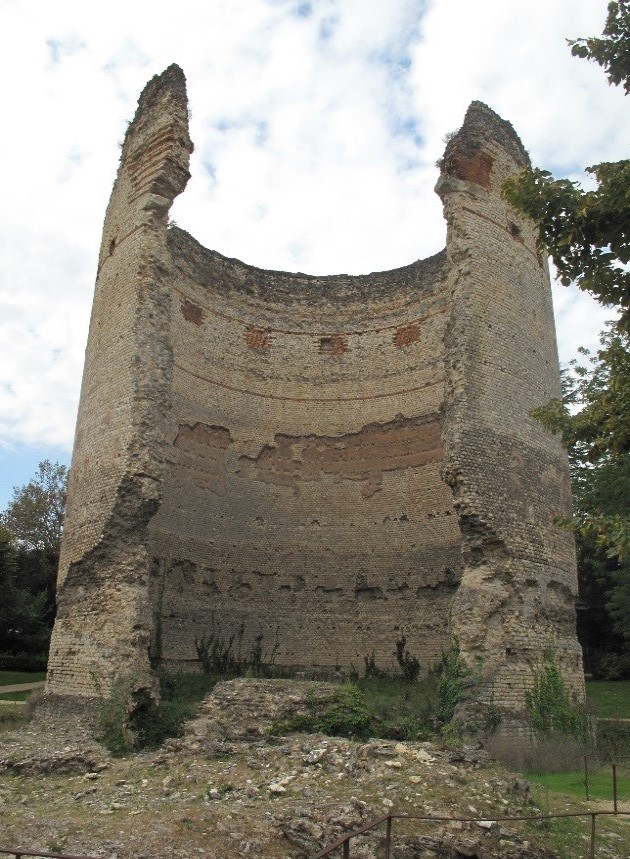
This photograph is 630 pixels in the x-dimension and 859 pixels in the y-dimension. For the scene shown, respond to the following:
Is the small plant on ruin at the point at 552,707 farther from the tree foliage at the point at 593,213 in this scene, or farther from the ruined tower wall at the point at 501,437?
the tree foliage at the point at 593,213

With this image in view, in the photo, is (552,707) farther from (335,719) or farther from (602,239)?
(602,239)

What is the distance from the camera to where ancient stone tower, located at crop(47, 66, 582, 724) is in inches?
448

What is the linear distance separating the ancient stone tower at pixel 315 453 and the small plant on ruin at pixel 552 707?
0.88 feet

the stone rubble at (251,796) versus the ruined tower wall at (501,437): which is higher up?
the ruined tower wall at (501,437)

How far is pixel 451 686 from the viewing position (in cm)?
1084

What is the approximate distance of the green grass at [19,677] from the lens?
20.4m

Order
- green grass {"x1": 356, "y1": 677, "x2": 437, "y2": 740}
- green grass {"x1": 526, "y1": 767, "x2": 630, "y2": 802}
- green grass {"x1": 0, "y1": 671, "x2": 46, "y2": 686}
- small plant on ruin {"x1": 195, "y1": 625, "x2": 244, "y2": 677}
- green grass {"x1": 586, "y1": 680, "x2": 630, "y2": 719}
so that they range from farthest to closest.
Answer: green grass {"x1": 0, "y1": 671, "x2": 46, "y2": 686}, green grass {"x1": 586, "y1": 680, "x2": 630, "y2": 719}, small plant on ruin {"x1": 195, "y1": 625, "x2": 244, "y2": 677}, green grass {"x1": 356, "y1": 677, "x2": 437, "y2": 740}, green grass {"x1": 526, "y1": 767, "x2": 630, "y2": 802}

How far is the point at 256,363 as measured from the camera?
1775 centimetres

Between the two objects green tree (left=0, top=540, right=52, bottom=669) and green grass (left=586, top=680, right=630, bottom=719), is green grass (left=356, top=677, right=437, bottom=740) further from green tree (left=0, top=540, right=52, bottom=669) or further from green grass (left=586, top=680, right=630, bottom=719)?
green tree (left=0, top=540, right=52, bottom=669)

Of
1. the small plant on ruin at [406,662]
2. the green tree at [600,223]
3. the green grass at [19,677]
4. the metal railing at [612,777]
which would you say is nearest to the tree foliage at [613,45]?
the green tree at [600,223]

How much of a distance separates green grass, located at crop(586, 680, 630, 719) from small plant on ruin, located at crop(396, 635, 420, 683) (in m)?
3.75

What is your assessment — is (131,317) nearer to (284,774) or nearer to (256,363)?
(256,363)

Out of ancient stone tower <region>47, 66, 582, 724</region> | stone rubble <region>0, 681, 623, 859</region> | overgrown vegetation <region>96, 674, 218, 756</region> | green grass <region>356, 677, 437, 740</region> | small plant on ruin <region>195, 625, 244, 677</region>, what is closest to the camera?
stone rubble <region>0, 681, 623, 859</region>

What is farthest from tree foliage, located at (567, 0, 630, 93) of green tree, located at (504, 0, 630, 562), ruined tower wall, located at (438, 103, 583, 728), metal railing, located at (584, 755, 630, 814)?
metal railing, located at (584, 755, 630, 814)
